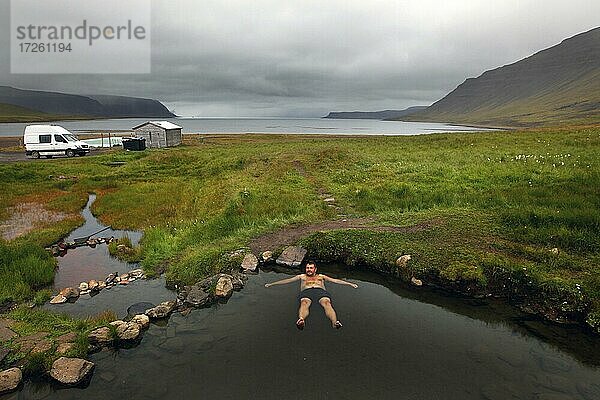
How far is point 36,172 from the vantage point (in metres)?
36.8

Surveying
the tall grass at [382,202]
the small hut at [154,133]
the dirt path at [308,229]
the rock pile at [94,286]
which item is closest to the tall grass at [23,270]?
the rock pile at [94,286]

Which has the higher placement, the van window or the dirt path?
the van window

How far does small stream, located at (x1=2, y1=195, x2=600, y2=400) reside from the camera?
812 centimetres

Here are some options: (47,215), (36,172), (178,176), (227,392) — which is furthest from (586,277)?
(36,172)

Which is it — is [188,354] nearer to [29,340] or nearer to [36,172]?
[29,340]

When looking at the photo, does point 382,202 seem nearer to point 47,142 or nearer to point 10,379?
point 10,379

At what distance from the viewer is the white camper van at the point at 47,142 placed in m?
50.7

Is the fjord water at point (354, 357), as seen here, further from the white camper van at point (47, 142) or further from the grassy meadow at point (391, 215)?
the white camper van at point (47, 142)

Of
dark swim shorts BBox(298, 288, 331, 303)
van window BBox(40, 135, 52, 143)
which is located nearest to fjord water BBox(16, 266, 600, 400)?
dark swim shorts BBox(298, 288, 331, 303)

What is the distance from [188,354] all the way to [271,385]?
8.48 ft

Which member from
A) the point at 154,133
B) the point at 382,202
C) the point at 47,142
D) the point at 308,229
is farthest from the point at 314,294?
the point at 154,133

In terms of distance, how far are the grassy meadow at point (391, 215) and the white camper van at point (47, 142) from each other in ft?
53.4

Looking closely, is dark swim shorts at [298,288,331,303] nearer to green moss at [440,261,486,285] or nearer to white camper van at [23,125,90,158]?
green moss at [440,261,486,285]

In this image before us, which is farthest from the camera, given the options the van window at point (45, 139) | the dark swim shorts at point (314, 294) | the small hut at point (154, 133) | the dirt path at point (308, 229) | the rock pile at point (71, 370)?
the small hut at point (154, 133)
